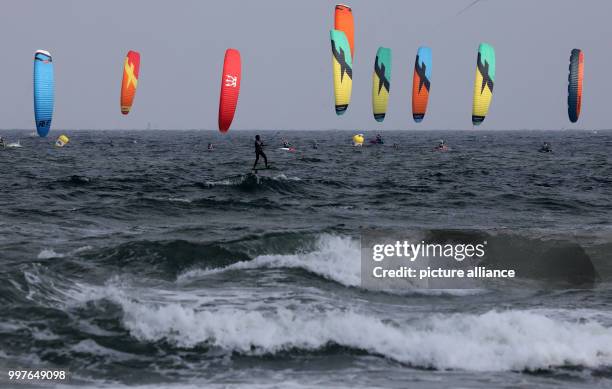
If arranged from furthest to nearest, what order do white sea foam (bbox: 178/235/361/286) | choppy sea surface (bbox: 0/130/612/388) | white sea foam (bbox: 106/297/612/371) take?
white sea foam (bbox: 178/235/361/286), white sea foam (bbox: 106/297/612/371), choppy sea surface (bbox: 0/130/612/388)

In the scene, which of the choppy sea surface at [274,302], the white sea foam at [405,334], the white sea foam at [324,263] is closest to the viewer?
the choppy sea surface at [274,302]

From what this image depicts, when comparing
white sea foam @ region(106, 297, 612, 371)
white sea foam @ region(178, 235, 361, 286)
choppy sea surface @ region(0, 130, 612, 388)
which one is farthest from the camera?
white sea foam @ region(178, 235, 361, 286)

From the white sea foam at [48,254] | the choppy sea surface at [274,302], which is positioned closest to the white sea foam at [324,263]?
the choppy sea surface at [274,302]

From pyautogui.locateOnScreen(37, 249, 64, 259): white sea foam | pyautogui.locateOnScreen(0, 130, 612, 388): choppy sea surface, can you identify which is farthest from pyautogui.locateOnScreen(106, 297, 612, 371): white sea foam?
pyautogui.locateOnScreen(37, 249, 64, 259): white sea foam

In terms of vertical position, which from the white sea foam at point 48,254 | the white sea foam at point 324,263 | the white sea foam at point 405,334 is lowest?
the white sea foam at point 405,334

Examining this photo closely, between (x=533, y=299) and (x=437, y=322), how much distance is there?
2.76 metres

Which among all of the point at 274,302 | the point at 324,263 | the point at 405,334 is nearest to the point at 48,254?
the point at 274,302

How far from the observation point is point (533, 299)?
12.0 meters

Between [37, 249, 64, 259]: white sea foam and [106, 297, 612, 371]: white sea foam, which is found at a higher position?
[37, 249, 64, 259]: white sea foam

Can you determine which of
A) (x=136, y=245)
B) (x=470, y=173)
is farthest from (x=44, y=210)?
(x=470, y=173)

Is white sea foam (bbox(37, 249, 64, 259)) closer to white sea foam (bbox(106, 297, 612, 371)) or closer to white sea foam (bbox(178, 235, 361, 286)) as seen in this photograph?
white sea foam (bbox(178, 235, 361, 286))

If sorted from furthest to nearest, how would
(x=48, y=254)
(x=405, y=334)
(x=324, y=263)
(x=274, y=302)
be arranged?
(x=324, y=263), (x=48, y=254), (x=274, y=302), (x=405, y=334)

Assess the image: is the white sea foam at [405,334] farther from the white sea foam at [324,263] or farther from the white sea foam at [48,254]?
the white sea foam at [48,254]

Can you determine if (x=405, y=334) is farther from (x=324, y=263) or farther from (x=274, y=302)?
(x=324, y=263)
